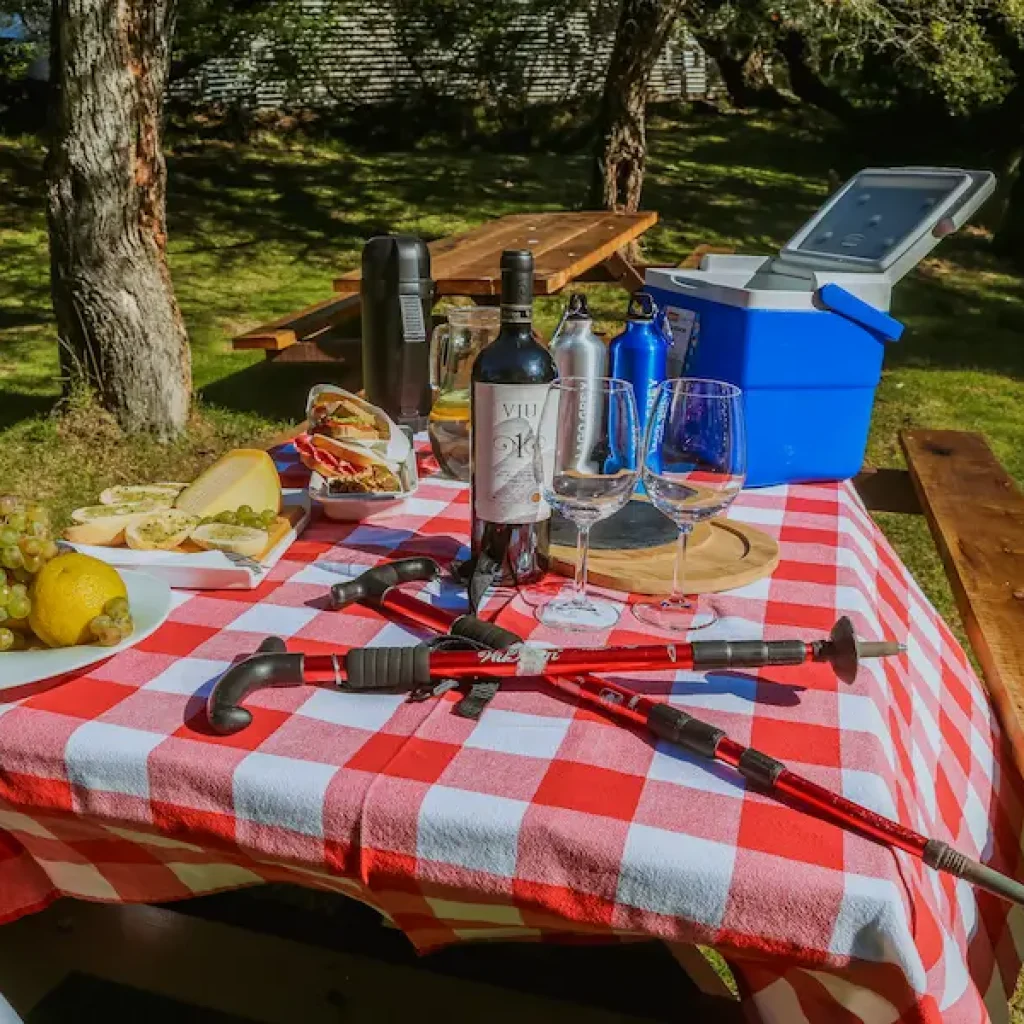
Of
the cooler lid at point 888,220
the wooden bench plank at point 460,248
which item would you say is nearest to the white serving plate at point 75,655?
the cooler lid at point 888,220

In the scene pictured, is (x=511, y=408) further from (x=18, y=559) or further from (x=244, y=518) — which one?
(x=18, y=559)

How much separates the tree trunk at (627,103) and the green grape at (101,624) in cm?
768

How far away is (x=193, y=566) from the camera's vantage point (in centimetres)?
150

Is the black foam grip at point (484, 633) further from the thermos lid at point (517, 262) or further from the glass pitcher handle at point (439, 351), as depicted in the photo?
the glass pitcher handle at point (439, 351)

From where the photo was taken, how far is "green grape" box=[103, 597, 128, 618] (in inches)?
50.0

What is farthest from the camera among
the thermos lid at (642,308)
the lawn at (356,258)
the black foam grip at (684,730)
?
the lawn at (356,258)

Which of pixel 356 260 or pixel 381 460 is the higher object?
pixel 381 460

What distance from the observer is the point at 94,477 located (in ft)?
15.8

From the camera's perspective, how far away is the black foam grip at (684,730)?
1107mm

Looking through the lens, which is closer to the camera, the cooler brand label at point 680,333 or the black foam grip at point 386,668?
the black foam grip at point 386,668

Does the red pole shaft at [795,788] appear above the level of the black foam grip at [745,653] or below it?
below

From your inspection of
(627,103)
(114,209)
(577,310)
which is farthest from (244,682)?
(627,103)

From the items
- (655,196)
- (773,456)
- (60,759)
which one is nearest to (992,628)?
(773,456)

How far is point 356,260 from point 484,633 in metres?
9.15
